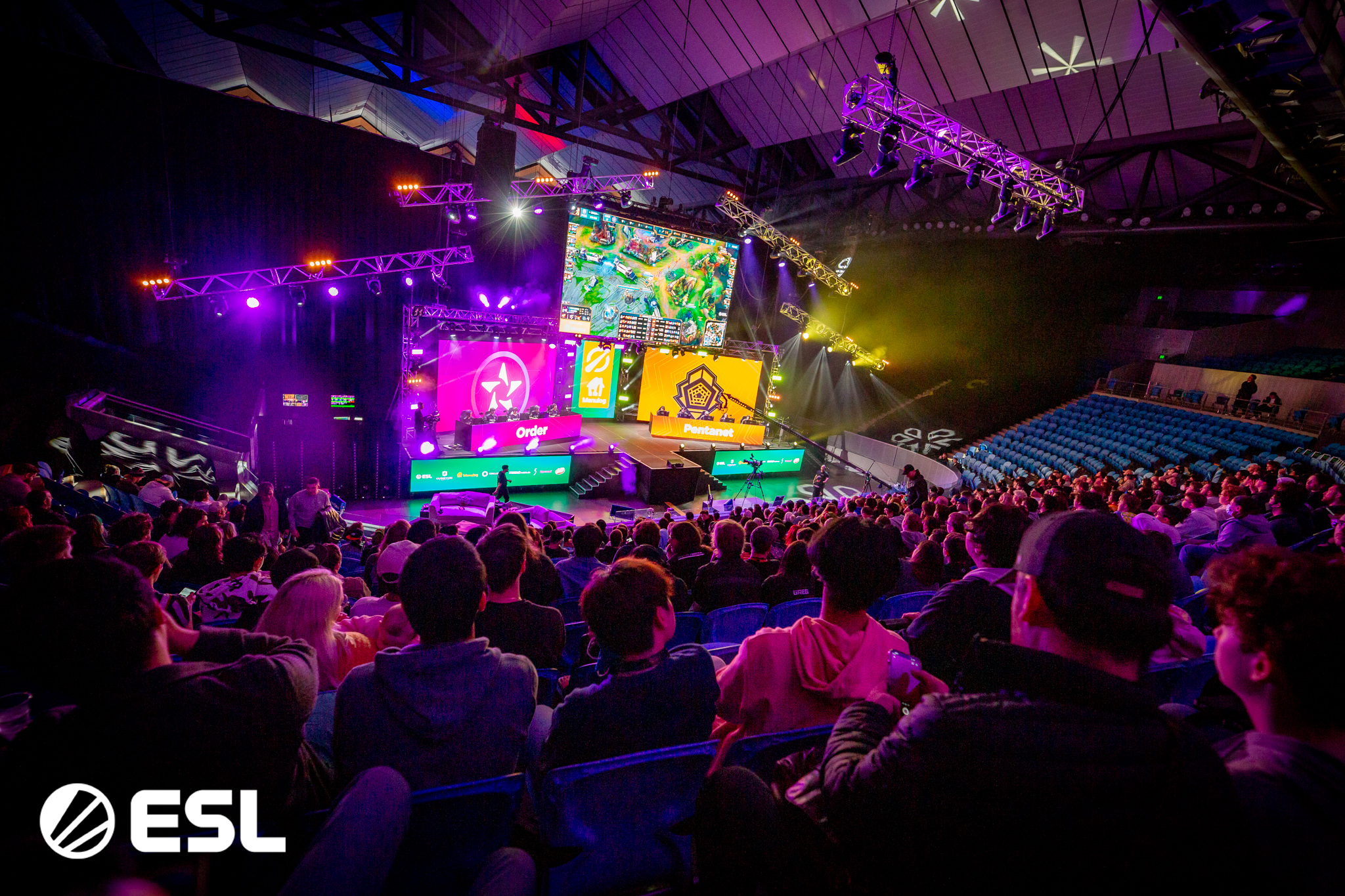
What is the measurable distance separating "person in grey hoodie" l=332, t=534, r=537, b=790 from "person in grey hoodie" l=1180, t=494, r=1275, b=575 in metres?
5.50

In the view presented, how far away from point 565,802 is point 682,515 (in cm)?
1115

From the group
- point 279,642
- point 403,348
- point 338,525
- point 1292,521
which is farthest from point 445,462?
point 1292,521

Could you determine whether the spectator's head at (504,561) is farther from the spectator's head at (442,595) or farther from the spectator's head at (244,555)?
the spectator's head at (244,555)

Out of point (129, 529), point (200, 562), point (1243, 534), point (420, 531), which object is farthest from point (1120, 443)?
point (129, 529)

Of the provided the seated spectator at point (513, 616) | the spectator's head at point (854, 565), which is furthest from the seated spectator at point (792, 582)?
the spectator's head at point (854, 565)

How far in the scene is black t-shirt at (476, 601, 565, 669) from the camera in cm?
253

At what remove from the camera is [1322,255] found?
14305 millimetres

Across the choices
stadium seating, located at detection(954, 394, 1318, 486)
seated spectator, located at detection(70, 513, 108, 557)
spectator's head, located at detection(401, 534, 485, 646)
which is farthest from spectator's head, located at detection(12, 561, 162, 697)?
stadium seating, located at detection(954, 394, 1318, 486)

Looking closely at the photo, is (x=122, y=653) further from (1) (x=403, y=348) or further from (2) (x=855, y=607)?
(1) (x=403, y=348)

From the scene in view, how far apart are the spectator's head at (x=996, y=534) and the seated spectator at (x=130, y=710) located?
2.46m

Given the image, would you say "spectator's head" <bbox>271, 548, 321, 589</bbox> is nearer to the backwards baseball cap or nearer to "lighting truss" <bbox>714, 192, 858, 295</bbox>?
the backwards baseball cap

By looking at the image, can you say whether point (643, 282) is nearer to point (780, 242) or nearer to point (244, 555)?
point (780, 242)

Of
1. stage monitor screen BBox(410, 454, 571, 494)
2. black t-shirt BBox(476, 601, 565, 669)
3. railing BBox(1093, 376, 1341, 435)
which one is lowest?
stage monitor screen BBox(410, 454, 571, 494)

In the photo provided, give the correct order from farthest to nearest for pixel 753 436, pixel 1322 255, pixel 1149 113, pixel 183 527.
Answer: pixel 753 436, pixel 1322 255, pixel 1149 113, pixel 183 527
